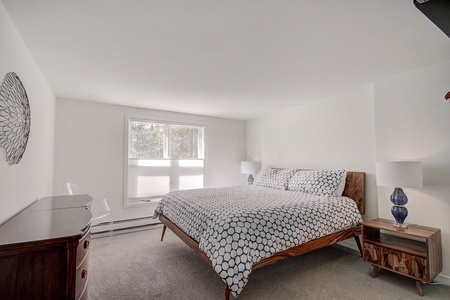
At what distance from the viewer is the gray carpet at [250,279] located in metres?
2.02

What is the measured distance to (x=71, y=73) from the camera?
2.59m

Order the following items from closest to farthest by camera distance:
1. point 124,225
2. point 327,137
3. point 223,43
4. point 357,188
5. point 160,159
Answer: point 223,43 < point 357,188 < point 327,137 < point 124,225 < point 160,159

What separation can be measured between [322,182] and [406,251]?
3.91ft

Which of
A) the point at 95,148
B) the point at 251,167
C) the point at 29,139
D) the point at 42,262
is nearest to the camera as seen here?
the point at 42,262

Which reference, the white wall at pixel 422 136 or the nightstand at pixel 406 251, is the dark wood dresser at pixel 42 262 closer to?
the nightstand at pixel 406 251

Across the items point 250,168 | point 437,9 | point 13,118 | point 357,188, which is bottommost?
point 357,188

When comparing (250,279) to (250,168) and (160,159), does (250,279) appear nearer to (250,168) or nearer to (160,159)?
(250,168)

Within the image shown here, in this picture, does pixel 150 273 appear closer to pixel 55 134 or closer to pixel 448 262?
pixel 55 134

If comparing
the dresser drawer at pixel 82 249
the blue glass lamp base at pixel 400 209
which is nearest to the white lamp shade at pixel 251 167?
the blue glass lamp base at pixel 400 209

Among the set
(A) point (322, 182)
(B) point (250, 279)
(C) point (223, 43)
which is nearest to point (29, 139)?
(C) point (223, 43)

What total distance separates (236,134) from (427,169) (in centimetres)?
370

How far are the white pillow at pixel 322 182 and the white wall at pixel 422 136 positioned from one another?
1.55 feet

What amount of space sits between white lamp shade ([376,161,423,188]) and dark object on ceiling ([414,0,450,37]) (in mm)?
1291

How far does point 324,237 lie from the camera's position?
2443 mm
